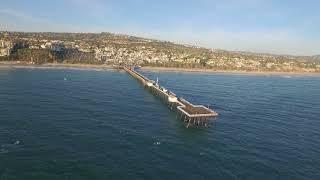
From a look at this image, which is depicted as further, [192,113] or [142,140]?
[192,113]

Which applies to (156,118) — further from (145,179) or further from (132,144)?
(145,179)

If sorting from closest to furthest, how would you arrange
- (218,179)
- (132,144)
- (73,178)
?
(73,178)
(218,179)
(132,144)

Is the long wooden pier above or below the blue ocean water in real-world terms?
above

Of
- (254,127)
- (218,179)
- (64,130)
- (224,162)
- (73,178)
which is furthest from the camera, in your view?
(254,127)

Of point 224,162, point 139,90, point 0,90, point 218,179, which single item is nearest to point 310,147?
point 224,162

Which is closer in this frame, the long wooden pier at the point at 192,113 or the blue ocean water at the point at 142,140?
the blue ocean water at the point at 142,140

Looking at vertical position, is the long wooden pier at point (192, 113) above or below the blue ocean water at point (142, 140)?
above

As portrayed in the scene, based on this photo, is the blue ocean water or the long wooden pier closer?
Answer: the blue ocean water

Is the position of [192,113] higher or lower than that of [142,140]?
higher
